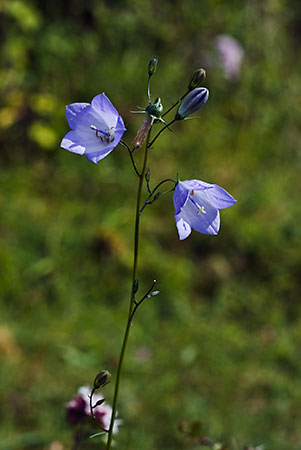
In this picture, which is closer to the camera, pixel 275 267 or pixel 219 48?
pixel 275 267

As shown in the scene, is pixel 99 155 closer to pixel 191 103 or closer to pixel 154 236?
pixel 191 103

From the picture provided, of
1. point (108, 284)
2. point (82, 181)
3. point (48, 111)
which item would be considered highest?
point (48, 111)

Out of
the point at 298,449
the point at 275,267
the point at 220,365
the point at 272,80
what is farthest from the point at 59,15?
the point at 298,449

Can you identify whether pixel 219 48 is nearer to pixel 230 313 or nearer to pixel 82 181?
pixel 82 181

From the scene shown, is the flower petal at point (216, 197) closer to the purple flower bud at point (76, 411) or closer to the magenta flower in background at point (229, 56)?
the purple flower bud at point (76, 411)

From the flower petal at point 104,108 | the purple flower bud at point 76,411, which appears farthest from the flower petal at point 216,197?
the purple flower bud at point 76,411

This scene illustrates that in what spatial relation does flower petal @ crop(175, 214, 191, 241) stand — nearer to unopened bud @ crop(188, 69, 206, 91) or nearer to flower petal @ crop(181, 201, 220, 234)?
flower petal @ crop(181, 201, 220, 234)
